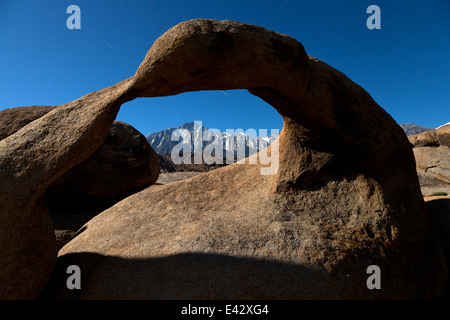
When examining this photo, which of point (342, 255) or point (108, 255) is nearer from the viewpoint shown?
point (342, 255)

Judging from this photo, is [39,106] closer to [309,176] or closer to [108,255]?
[108,255]

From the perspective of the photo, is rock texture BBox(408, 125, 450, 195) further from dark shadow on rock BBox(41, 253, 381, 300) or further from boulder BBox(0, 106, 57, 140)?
boulder BBox(0, 106, 57, 140)

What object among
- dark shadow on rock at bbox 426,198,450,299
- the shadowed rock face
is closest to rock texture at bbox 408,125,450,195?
dark shadow on rock at bbox 426,198,450,299

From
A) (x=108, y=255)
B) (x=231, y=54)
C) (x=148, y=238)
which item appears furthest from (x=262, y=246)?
(x=231, y=54)

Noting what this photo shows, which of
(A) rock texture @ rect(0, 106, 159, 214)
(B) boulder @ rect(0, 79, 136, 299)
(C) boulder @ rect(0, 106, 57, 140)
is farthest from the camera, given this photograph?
(A) rock texture @ rect(0, 106, 159, 214)

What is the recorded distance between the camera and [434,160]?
11.5 meters

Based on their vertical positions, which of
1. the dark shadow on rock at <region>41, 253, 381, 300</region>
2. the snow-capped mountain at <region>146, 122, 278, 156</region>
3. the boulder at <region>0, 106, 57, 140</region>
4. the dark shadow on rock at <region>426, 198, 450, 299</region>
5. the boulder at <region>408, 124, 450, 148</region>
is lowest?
the dark shadow on rock at <region>41, 253, 381, 300</region>

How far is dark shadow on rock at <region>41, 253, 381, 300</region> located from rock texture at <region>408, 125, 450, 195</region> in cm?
1016

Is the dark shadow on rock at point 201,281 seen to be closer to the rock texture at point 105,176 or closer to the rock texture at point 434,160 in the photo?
the rock texture at point 105,176

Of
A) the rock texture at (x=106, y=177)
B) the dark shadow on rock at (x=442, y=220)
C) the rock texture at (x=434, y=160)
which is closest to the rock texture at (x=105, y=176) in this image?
the rock texture at (x=106, y=177)

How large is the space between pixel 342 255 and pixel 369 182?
118 centimetres

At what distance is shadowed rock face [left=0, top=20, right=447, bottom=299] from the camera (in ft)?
8.66

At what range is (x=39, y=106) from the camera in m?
6.19

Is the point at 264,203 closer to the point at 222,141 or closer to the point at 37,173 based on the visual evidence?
the point at 37,173
